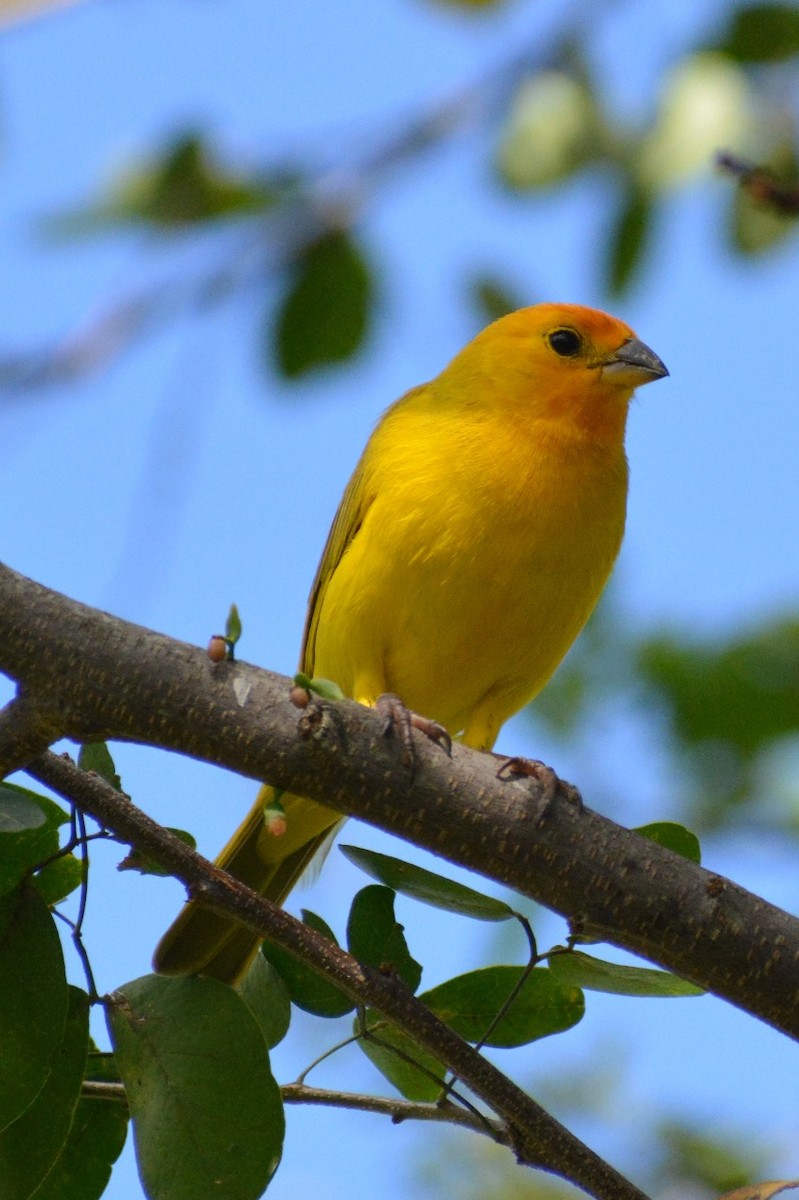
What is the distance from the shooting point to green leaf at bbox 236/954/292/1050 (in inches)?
107

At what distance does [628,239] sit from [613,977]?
102 inches

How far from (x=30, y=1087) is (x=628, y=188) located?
3251 mm

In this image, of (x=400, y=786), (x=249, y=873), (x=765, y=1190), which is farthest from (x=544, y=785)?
(x=249, y=873)

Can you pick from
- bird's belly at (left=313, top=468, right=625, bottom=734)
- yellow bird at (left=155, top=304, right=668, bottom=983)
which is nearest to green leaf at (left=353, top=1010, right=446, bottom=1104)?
yellow bird at (left=155, top=304, right=668, bottom=983)

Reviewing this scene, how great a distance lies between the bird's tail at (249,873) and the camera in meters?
3.56

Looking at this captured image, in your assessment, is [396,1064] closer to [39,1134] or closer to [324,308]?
[39,1134]

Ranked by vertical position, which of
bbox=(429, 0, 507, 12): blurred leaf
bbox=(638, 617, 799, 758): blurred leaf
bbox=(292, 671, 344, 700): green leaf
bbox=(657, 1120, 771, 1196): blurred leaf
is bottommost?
bbox=(292, 671, 344, 700): green leaf

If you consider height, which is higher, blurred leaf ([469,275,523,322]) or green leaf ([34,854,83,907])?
blurred leaf ([469,275,523,322])

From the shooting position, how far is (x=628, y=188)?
4.57m

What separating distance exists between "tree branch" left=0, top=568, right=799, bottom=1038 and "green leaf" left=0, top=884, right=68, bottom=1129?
0.82ft

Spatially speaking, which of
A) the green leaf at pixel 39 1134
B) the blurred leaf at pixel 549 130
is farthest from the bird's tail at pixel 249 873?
the blurred leaf at pixel 549 130

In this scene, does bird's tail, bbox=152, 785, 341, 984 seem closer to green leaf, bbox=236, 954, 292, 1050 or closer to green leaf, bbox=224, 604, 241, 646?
green leaf, bbox=236, 954, 292, 1050

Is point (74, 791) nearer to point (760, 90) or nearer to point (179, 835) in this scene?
point (179, 835)

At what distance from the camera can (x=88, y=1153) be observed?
2529mm
